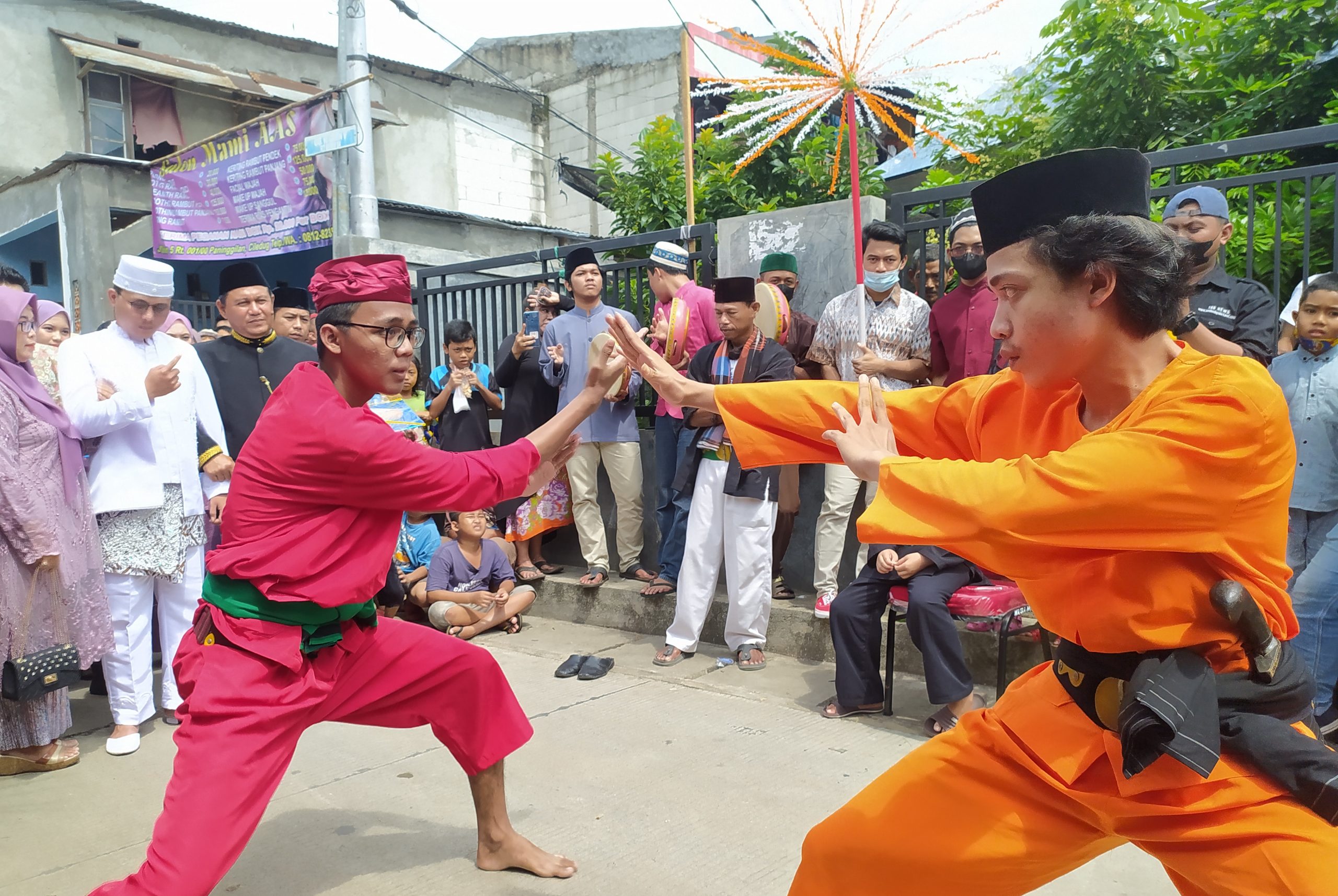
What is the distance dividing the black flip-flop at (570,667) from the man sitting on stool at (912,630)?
153 cm

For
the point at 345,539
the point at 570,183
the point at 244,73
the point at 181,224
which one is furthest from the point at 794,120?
the point at 244,73

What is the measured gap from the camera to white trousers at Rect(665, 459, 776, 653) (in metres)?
5.60

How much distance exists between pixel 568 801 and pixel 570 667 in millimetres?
1804

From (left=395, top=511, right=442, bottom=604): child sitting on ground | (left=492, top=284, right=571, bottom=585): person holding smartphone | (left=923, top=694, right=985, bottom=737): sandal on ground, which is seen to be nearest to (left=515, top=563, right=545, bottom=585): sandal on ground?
(left=492, top=284, right=571, bottom=585): person holding smartphone

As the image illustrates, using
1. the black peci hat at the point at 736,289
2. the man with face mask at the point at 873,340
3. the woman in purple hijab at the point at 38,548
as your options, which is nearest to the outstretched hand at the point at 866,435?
the man with face mask at the point at 873,340

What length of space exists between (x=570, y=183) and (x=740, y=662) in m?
13.3

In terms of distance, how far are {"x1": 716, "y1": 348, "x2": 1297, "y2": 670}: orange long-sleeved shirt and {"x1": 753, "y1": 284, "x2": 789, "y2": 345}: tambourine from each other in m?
4.20

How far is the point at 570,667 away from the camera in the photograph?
5664mm

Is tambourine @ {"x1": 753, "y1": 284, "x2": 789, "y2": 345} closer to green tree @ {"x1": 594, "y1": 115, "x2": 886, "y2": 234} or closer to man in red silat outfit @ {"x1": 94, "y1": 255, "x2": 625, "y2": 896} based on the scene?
green tree @ {"x1": 594, "y1": 115, "x2": 886, "y2": 234}

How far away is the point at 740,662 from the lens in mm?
5605

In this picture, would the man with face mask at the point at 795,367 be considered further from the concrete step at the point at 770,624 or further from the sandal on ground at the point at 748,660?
the sandal on ground at the point at 748,660

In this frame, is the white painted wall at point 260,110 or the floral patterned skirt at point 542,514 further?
the white painted wall at point 260,110

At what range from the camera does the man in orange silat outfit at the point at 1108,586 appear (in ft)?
5.50

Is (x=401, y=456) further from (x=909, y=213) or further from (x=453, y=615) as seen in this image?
(x=909, y=213)
